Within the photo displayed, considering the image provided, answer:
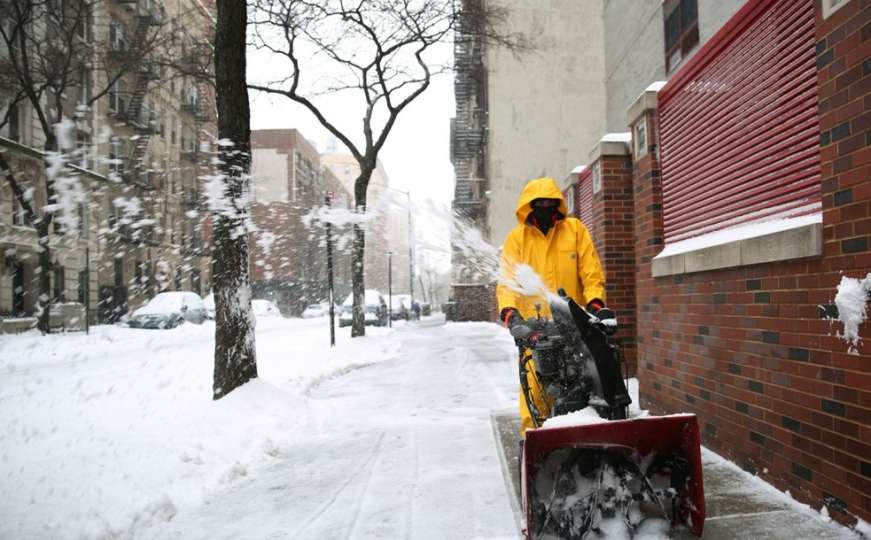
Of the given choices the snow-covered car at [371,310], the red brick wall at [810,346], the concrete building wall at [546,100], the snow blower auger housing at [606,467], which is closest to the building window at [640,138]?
the red brick wall at [810,346]

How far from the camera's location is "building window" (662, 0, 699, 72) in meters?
11.6

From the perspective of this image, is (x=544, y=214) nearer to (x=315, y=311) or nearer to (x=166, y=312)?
(x=166, y=312)

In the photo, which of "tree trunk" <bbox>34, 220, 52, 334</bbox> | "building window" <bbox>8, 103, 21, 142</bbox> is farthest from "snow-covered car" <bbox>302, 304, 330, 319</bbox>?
"building window" <bbox>8, 103, 21, 142</bbox>

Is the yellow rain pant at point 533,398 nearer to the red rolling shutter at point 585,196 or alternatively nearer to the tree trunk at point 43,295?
the red rolling shutter at point 585,196

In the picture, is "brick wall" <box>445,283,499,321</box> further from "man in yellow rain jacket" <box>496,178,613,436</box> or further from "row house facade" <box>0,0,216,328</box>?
"man in yellow rain jacket" <box>496,178,613,436</box>

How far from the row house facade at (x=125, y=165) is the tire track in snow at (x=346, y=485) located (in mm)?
4688

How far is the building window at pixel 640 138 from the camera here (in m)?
6.14

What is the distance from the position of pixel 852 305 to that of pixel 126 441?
17.3 feet

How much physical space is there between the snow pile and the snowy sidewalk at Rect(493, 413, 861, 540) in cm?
97

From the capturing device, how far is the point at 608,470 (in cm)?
274

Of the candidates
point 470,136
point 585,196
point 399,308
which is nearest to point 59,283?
point 470,136

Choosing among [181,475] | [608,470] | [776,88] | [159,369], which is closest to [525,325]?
[608,470]

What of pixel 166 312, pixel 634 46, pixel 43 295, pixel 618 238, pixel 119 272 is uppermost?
pixel 634 46

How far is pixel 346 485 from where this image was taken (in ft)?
14.2
